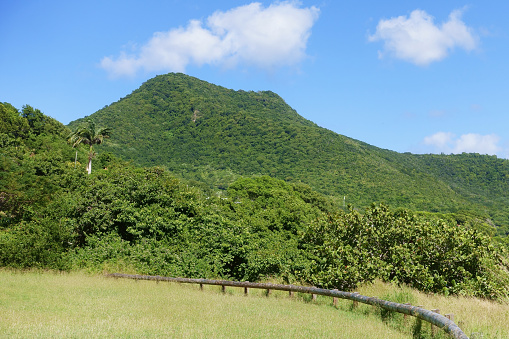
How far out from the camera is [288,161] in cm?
14850

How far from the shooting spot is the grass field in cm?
751

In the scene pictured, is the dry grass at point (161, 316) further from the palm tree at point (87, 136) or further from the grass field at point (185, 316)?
the palm tree at point (87, 136)

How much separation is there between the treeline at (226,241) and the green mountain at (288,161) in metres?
87.3

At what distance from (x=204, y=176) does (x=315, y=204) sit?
71.9 m

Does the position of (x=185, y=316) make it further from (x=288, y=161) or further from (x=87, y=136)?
(x=288, y=161)

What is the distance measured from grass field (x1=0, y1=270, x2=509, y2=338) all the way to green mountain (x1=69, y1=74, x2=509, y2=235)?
326 ft

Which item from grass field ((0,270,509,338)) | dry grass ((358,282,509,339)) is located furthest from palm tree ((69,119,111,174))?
dry grass ((358,282,509,339))

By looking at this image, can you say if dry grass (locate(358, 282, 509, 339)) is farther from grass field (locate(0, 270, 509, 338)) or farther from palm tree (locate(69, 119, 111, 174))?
palm tree (locate(69, 119, 111, 174))

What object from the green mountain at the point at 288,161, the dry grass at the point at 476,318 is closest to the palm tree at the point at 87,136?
the dry grass at the point at 476,318

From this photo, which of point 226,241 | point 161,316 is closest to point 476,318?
point 161,316

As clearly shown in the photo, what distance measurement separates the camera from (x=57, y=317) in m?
8.79

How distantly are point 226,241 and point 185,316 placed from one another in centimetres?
1467

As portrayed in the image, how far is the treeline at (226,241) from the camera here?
16.3 m

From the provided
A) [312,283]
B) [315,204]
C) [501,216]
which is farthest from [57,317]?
[501,216]
